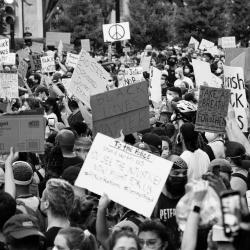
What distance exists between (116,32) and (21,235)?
65.9ft

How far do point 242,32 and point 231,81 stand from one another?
50108 millimetres

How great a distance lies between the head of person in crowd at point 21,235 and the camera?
17.5 ft

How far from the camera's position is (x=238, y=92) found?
1082cm

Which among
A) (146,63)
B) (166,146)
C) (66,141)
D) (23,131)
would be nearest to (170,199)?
(23,131)

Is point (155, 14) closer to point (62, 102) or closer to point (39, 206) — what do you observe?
point (62, 102)

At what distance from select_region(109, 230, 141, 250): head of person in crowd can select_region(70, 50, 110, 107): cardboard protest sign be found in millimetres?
6168

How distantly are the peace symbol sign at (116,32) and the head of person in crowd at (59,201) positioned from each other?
18.9 meters

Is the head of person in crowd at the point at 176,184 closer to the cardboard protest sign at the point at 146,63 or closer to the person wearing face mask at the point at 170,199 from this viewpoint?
the person wearing face mask at the point at 170,199

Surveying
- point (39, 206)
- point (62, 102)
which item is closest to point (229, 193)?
point (39, 206)

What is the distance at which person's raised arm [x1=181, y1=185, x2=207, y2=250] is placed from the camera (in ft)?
15.0

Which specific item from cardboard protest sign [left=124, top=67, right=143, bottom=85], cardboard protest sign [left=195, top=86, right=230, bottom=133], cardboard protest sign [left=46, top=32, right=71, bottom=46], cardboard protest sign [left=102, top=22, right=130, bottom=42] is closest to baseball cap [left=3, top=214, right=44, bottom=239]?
cardboard protest sign [left=195, top=86, right=230, bottom=133]

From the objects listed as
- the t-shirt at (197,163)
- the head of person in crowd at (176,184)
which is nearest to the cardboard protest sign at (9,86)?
the t-shirt at (197,163)

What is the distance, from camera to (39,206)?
7.26 meters

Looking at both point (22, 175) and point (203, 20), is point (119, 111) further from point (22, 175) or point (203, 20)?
point (203, 20)
